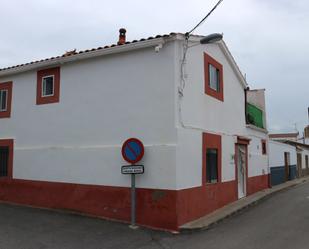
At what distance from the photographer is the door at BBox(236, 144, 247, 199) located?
16766 mm

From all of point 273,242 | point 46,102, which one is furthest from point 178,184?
point 46,102

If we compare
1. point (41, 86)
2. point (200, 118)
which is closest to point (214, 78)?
point (200, 118)

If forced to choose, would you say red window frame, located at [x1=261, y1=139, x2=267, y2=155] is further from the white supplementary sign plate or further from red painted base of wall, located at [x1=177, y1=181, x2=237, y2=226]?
the white supplementary sign plate

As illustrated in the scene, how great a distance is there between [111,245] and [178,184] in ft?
8.59

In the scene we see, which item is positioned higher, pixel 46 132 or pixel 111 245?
pixel 46 132

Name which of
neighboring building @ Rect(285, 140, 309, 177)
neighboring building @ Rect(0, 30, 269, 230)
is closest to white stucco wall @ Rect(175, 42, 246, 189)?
neighboring building @ Rect(0, 30, 269, 230)

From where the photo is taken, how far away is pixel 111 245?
28.4 ft

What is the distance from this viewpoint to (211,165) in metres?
13.2

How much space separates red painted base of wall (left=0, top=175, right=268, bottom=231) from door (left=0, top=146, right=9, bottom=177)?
1.26 feet

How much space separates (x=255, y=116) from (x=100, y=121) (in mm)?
10990

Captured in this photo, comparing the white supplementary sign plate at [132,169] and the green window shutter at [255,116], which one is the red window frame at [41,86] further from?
the green window shutter at [255,116]

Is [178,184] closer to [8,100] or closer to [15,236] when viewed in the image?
[15,236]

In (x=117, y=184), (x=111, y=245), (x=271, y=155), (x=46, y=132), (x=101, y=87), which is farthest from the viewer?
(x=271, y=155)

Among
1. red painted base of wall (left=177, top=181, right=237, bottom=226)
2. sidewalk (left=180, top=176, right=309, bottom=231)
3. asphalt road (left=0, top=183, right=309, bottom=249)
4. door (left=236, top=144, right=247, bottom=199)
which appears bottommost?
asphalt road (left=0, top=183, right=309, bottom=249)
